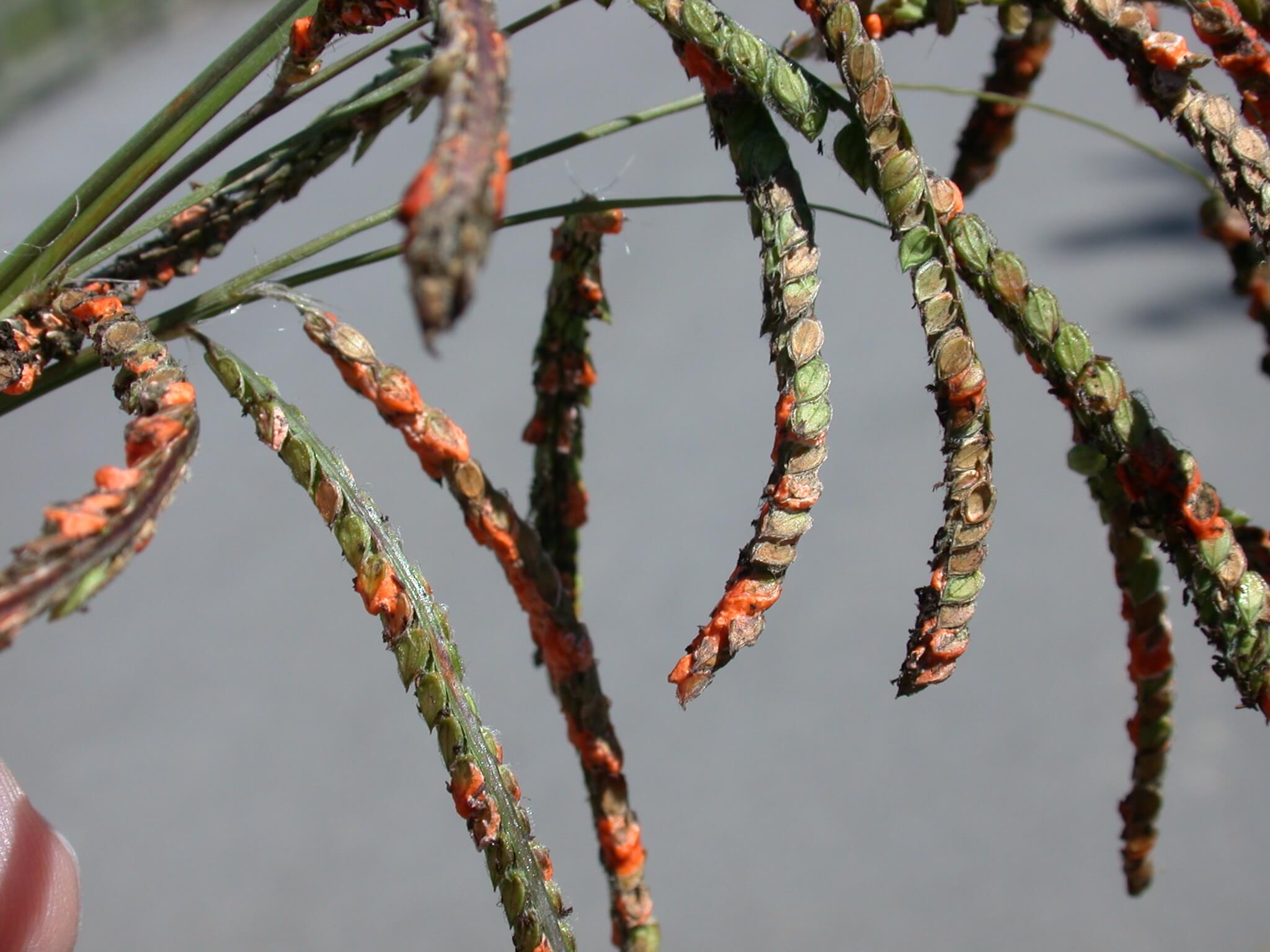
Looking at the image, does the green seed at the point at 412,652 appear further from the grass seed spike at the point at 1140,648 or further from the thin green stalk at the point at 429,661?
the grass seed spike at the point at 1140,648

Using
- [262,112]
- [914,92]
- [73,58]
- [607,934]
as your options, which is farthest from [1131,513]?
[73,58]

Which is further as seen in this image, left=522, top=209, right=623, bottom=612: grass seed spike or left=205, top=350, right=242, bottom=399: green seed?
left=522, top=209, right=623, bottom=612: grass seed spike

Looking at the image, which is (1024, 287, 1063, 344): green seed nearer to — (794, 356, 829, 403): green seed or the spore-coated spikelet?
(794, 356, 829, 403): green seed

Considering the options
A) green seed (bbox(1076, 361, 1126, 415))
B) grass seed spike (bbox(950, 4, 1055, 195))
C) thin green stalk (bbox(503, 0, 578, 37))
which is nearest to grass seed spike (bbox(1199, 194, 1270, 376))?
grass seed spike (bbox(950, 4, 1055, 195))

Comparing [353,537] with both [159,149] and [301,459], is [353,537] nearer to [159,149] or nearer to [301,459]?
[301,459]

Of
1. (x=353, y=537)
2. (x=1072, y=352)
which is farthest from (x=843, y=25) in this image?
(x=353, y=537)

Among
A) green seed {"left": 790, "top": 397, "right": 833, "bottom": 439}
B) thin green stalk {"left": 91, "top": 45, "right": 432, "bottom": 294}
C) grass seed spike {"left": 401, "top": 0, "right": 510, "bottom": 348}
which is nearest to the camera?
grass seed spike {"left": 401, "top": 0, "right": 510, "bottom": 348}
